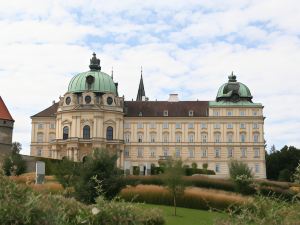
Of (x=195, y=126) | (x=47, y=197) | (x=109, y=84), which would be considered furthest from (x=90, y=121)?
(x=47, y=197)

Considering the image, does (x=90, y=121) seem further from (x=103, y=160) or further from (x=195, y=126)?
(x=103, y=160)

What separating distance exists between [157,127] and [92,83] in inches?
460

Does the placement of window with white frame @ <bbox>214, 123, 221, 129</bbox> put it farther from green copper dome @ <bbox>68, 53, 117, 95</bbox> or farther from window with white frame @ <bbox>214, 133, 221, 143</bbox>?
green copper dome @ <bbox>68, 53, 117, 95</bbox>

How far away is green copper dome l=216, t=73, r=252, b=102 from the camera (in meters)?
79.9

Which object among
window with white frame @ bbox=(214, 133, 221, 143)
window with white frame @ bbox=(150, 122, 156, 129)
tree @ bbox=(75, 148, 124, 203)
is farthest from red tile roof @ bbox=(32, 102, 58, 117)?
tree @ bbox=(75, 148, 124, 203)

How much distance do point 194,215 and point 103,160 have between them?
6.26 meters

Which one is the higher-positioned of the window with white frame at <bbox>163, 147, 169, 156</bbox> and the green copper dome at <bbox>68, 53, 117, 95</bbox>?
the green copper dome at <bbox>68, 53, 117, 95</bbox>

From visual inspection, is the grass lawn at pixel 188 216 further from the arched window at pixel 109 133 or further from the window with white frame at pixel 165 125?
the window with white frame at pixel 165 125

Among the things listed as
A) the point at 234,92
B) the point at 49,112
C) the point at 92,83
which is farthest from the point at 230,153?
the point at 49,112

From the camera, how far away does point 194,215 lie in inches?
1151

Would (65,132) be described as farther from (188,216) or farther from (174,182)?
(188,216)

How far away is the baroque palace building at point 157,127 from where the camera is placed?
7638 cm

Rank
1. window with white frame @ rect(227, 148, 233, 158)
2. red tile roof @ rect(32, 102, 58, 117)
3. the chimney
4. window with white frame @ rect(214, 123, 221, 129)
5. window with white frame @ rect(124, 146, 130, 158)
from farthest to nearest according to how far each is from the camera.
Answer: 1. the chimney
2. red tile roof @ rect(32, 102, 58, 117)
3. window with white frame @ rect(214, 123, 221, 129)
4. window with white frame @ rect(124, 146, 130, 158)
5. window with white frame @ rect(227, 148, 233, 158)

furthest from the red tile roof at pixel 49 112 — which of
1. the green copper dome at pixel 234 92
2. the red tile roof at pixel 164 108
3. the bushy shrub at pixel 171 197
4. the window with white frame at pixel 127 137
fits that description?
the bushy shrub at pixel 171 197
